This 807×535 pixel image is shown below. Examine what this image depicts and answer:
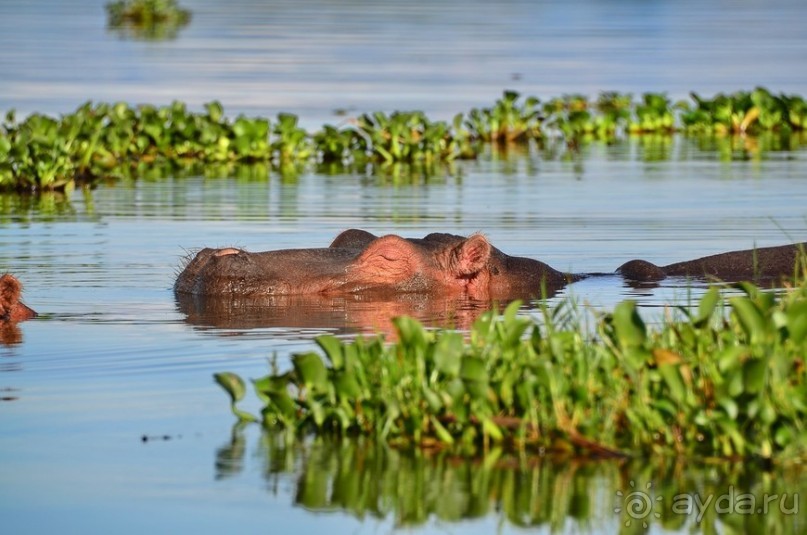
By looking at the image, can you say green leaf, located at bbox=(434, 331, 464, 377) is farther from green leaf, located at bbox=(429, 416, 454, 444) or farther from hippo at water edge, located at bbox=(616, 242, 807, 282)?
hippo at water edge, located at bbox=(616, 242, 807, 282)

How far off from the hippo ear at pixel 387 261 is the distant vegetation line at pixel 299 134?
655 centimetres

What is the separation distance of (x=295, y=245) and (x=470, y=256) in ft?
7.93

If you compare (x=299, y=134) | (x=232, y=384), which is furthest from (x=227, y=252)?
(x=299, y=134)

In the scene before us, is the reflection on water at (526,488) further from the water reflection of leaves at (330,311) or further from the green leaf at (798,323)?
the water reflection of leaves at (330,311)

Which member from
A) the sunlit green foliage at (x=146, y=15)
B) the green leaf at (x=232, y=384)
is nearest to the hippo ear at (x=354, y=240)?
the green leaf at (x=232, y=384)

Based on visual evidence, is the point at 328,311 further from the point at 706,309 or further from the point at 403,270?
the point at 706,309

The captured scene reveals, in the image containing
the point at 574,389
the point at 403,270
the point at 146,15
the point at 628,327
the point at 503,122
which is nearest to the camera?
the point at 574,389

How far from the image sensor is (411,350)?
720 cm

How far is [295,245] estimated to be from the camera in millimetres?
13242

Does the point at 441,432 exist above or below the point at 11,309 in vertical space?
below

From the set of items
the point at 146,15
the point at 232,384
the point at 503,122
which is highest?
the point at 146,15

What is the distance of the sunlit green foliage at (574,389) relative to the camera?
6637mm

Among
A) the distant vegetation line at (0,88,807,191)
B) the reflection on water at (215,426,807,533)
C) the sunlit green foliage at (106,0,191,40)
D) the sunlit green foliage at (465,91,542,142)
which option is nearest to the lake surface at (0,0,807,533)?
the reflection on water at (215,426,807,533)

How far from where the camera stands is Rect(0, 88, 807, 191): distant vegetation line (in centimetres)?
1727
